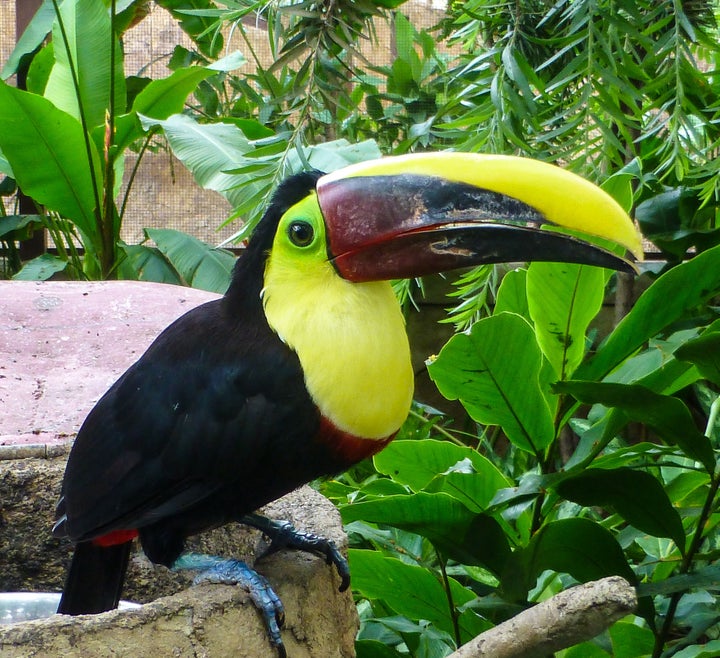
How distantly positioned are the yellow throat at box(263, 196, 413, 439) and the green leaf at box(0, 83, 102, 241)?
2.10 m

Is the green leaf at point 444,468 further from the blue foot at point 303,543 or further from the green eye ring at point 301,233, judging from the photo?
the green eye ring at point 301,233

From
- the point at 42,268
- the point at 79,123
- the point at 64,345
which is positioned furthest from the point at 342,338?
the point at 42,268

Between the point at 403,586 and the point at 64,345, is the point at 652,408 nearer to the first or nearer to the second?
the point at 403,586

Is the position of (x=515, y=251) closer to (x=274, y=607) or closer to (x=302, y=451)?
(x=302, y=451)

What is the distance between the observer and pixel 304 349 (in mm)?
1294

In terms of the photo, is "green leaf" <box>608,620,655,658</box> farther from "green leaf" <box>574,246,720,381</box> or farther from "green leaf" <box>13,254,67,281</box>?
"green leaf" <box>13,254,67,281</box>

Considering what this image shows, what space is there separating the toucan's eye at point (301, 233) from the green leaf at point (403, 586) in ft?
2.24

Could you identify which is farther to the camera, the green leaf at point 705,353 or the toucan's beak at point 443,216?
the green leaf at point 705,353

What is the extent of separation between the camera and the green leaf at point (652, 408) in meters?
1.47

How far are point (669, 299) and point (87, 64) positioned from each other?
2.62 meters

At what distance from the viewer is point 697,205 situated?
274 centimetres

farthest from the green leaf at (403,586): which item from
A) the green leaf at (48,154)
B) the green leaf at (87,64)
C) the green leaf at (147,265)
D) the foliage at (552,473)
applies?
the green leaf at (87,64)

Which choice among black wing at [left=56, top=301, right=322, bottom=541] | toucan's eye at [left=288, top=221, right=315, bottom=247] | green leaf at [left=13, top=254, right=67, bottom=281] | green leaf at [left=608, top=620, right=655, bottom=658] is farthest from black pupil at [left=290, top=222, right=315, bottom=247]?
green leaf at [left=13, top=254, right=67, bottom=281]

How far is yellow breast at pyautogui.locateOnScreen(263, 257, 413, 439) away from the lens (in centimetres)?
127
